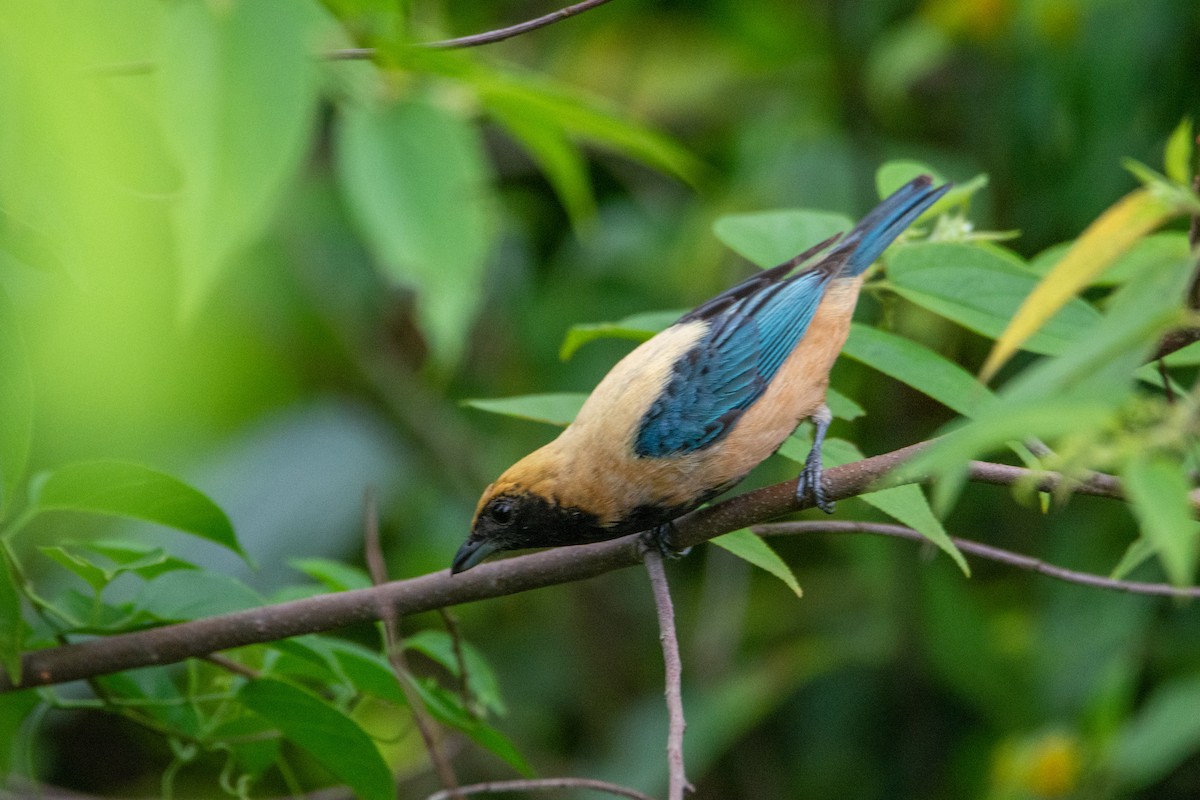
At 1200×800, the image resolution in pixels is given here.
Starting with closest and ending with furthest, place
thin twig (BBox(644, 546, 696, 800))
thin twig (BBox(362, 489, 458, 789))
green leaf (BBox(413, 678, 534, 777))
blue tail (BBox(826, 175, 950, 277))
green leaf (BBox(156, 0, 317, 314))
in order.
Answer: green leaf (BBox(156, 0, 317, 314))
thin twig (BBox(644, 546, 696, 800))
thin twig (BBox(362, 489, 458, 789))
green leaf (BBox(413, 678, 534, 777))
blue tail (BBox(826, 175, 950, 277))

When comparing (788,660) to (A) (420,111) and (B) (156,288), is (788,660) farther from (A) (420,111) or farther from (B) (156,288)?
(B) (156,288)

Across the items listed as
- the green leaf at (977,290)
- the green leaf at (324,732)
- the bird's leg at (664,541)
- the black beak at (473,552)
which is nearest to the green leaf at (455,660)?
the black beak at (473,552)

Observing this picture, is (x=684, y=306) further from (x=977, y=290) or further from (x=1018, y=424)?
(x=1018, y=424)

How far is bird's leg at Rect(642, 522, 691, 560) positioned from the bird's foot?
0.97 ft

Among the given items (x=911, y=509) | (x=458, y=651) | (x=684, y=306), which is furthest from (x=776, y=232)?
(x=684, y=306)

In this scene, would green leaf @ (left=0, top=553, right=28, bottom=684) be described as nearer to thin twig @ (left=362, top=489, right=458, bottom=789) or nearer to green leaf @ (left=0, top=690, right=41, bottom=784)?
green leaf @ (left=0, top=690, right=41, bottom=784)

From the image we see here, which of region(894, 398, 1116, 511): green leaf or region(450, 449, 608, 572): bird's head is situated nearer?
region(894, 398, 1116, 511): green leaf

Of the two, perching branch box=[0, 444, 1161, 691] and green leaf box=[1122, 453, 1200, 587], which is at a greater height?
green leaf box=[1122, 453, 1200, 587]

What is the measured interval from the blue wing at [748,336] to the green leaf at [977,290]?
30cm

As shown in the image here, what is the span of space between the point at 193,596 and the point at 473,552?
0.63 metres

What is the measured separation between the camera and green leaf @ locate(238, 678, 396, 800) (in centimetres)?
231

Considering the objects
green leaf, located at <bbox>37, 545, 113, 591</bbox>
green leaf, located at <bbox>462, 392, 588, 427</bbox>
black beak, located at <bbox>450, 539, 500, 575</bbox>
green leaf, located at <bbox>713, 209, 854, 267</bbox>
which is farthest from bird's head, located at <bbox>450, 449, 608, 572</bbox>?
green leaf, located at <bbox>37, 545, 113, 591</bbox>

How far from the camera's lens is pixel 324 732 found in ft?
7.70

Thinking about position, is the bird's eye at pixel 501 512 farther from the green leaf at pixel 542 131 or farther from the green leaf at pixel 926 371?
the green leaf at pixel 542 131
